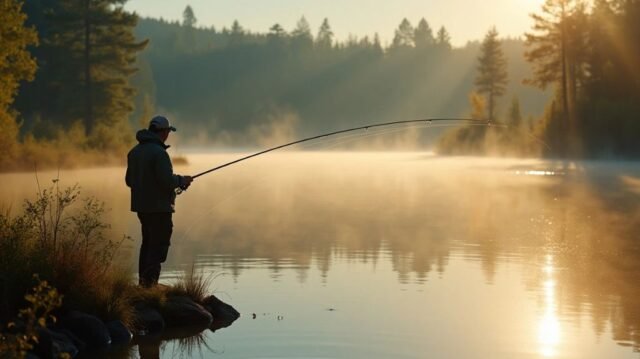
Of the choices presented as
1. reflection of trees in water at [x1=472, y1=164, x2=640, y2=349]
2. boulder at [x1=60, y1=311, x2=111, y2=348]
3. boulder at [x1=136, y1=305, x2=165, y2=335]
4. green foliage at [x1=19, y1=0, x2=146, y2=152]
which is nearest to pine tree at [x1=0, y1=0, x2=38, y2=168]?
green foliage at [x1=19, y1=0, x2=146, y2=152]

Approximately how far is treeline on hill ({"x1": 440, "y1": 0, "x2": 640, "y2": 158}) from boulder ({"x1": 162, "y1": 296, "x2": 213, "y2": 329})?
54.5 meters

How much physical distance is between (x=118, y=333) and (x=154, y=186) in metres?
1.98

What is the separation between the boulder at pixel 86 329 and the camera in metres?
10.3

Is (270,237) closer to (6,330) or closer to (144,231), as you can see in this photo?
(144,231)

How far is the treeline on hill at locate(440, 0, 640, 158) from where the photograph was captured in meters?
65.9

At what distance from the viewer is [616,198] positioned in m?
34.4

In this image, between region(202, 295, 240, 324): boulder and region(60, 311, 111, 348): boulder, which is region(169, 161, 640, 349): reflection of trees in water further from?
region(60, 311, 111, 348): boulder

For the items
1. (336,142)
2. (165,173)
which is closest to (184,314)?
(165,173)

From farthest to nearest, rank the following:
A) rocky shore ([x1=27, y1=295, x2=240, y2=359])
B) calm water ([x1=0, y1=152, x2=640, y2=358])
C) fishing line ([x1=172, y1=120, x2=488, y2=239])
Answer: fishing line ([x1=172, y1=120, x2=488, y2=239]), calm water ([x1=0, y1=152, x2=640, y2=358]), rocky shore ([x1=27, y1=295, x2=240, y2=359])

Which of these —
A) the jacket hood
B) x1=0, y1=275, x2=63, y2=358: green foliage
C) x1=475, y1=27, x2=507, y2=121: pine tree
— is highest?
x1=475, y1=27, x2=507, y2=121: pine tree

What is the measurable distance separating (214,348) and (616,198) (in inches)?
1028

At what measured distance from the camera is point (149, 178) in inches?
472

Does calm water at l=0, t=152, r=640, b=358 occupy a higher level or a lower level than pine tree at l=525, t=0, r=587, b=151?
lower

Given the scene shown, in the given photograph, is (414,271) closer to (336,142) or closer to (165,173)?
(336,142)
